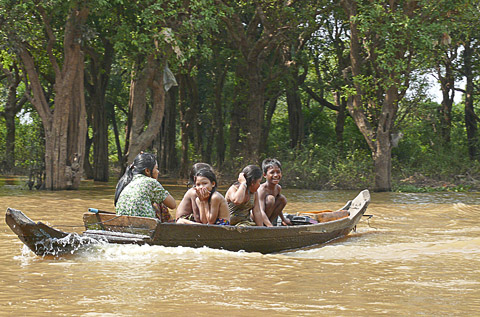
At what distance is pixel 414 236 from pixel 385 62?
9556mm

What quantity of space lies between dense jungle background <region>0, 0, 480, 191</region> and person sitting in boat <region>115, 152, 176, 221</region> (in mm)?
9230

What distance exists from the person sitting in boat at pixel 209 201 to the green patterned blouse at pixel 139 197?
50 centimetres

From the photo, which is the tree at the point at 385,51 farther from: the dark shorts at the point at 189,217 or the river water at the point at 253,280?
the dark shorts at the point at 189,217

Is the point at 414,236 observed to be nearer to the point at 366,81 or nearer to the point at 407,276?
the point at 407,276

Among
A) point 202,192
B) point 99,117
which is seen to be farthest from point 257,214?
point 99,117

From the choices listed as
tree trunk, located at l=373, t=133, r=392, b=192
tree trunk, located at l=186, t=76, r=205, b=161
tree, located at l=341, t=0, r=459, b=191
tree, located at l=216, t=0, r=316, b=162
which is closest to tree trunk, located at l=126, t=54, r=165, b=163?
tree, located at l=216, t=0, r=316, b=162

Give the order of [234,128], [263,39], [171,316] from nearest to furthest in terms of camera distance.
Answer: [171,316]
[263,39]
[234,128]

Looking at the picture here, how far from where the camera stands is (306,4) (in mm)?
22594

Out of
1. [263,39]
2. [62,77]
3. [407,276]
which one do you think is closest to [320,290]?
[407,276]

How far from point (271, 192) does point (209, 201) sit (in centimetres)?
163

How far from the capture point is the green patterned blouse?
8.06m

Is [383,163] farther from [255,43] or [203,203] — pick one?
[203,203]

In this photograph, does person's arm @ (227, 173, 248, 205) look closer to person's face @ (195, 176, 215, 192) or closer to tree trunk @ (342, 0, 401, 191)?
person's face @ (195, 176, 215, 192)

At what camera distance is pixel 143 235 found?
7727mm
